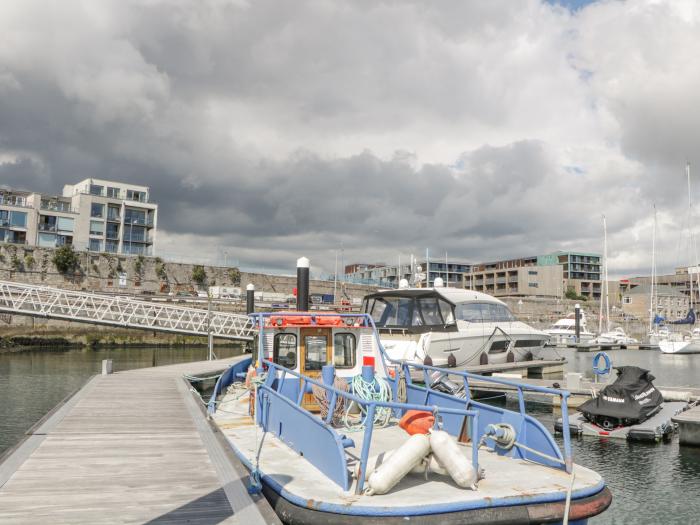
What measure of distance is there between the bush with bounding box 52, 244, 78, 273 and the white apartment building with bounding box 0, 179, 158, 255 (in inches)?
473

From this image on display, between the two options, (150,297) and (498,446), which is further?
(150,297)

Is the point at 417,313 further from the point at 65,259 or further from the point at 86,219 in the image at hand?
the point at 86,219

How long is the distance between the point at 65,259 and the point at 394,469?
55596mm

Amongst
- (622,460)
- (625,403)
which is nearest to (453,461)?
(622,460)

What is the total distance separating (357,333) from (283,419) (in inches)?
120

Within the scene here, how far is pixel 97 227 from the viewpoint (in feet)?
240

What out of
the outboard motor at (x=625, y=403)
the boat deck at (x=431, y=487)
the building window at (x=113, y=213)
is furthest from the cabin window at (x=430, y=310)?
the building window at (x=113, y=213)

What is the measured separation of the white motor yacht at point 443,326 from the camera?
19391 millimetres

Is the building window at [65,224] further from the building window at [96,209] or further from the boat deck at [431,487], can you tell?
the boat deck at [431,487]

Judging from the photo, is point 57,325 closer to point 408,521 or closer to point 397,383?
point 397,383

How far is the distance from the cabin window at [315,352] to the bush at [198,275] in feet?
177

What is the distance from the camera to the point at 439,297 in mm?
20328

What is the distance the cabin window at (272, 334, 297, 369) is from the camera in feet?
34.4

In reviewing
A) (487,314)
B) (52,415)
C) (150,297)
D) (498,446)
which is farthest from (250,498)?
(150,297)
